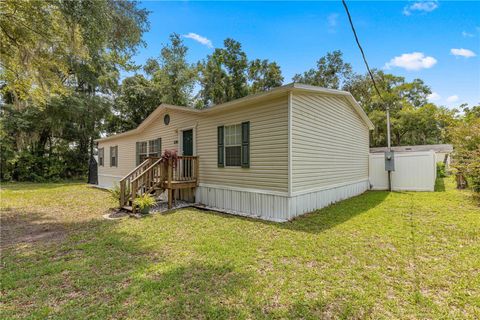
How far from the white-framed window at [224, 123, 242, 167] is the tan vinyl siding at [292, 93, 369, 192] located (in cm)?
179

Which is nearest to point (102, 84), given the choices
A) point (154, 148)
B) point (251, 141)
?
point (154, 148)

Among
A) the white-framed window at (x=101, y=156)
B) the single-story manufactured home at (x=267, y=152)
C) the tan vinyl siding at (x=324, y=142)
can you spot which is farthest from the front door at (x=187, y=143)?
the white-framed window at (x=101, y=156)

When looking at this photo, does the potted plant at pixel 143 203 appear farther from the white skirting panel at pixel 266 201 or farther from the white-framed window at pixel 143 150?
the white-framed window at pixel 143 150

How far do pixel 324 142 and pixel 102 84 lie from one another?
19.7 m

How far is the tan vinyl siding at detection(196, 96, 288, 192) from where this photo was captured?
19.8 ft

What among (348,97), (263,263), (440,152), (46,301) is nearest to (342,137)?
(348,97)

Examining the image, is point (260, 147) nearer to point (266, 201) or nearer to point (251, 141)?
point (251, 141)

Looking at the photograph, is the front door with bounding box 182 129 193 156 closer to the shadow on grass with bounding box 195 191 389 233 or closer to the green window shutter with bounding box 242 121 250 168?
the shadow on grass with bounding box 195 191 389 233

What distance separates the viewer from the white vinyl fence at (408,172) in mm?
9977

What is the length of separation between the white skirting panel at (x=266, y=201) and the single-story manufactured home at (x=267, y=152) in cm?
3

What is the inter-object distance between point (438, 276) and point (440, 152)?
2345 cm

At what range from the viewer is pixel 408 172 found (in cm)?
1045

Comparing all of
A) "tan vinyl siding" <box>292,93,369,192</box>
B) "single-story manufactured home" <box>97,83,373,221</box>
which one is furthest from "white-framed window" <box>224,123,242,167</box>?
"tan vinyl siding" <box>292,93,369,192</box>

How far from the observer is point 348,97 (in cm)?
842
